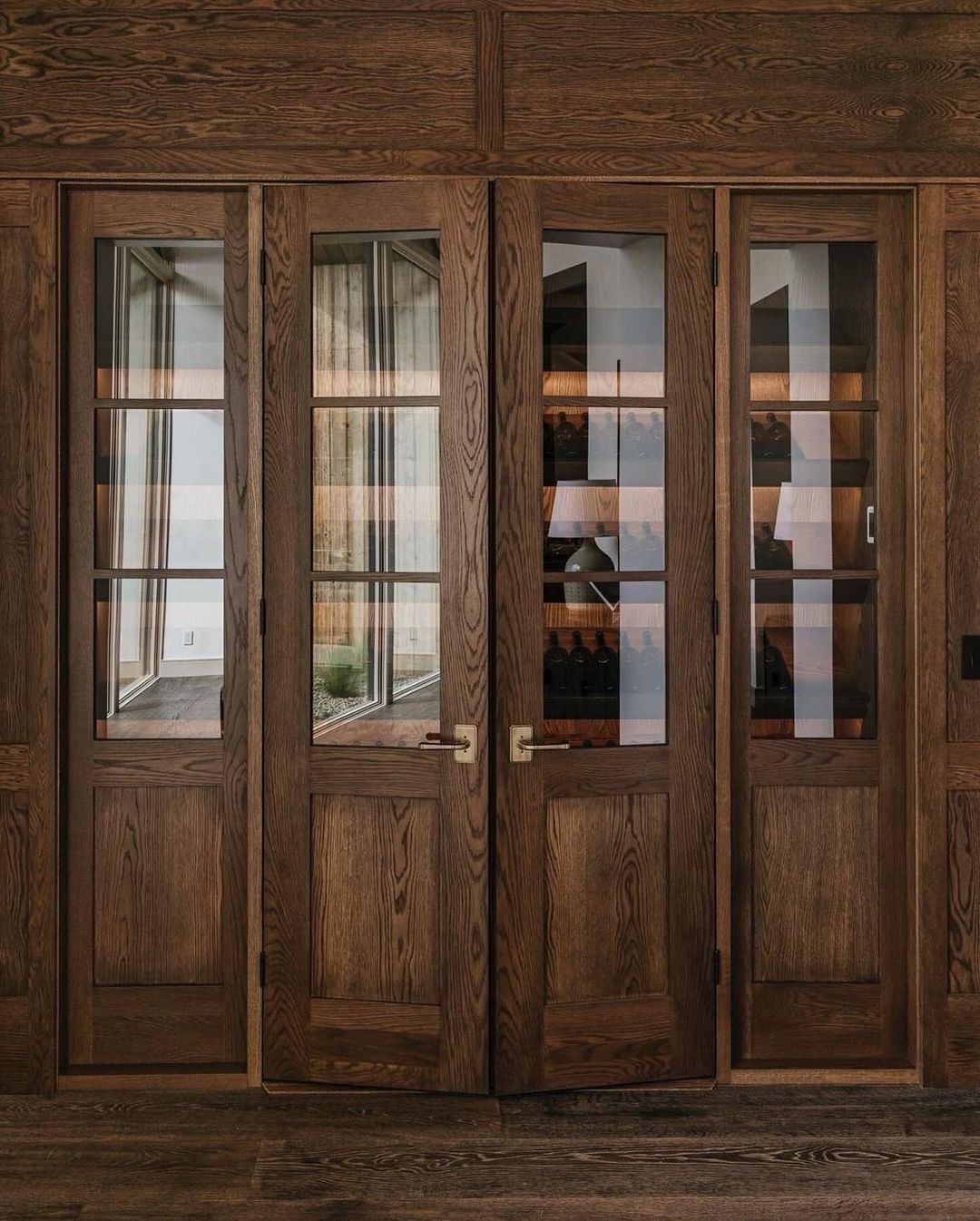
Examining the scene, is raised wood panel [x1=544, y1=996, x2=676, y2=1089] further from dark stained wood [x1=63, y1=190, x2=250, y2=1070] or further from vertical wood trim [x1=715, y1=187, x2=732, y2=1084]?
dark stained wood [x1=63, y1=190, x2=250, y2=1070]

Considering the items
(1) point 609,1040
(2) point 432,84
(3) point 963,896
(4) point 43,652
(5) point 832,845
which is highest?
(2) point 432,84

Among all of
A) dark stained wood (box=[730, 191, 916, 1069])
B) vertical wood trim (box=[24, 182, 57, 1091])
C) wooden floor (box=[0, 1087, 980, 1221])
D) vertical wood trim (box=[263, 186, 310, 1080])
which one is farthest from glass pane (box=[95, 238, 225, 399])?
wooden floor (box=[0, 1087, 980, 1221])

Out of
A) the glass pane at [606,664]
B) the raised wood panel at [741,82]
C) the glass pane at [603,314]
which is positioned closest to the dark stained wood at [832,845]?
the glass pane at [606,664]

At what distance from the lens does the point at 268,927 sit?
113 inches

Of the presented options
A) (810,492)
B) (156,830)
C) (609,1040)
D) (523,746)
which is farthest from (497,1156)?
(810,492)

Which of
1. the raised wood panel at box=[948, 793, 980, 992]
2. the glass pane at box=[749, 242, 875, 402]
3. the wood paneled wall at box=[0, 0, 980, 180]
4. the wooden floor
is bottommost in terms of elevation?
the wooden floor

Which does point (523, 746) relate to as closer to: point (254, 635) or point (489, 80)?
point (254, 635)

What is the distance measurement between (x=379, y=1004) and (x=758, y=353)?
2165 millimetres

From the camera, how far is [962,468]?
291 cm

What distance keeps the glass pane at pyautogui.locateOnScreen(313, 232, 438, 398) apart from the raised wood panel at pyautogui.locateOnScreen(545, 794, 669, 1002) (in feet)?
4.25

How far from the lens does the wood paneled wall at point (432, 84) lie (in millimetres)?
2799

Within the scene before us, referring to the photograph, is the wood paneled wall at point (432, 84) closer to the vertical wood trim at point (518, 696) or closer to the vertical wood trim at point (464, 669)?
Answer: the vertical wood trim at point (464, 669)

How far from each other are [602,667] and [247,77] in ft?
6.30

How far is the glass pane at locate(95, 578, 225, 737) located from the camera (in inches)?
115
